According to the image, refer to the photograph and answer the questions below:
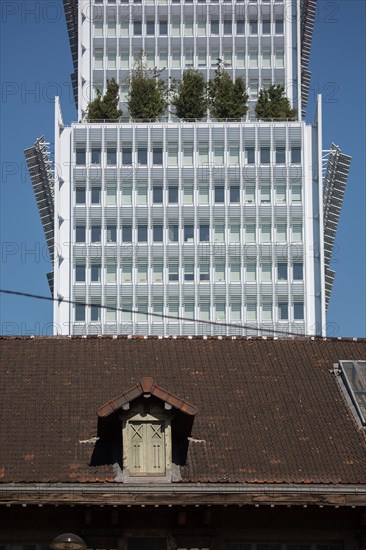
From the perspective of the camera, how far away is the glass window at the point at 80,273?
127 meters

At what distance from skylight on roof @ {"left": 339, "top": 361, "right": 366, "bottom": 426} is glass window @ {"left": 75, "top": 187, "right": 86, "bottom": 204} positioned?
95740 millimetres

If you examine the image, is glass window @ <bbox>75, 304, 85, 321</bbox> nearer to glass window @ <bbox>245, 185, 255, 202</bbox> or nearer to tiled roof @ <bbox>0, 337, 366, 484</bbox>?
glass window @ <bbox>245, 185, 255, 202</bbox>

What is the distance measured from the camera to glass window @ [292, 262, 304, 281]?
128 m

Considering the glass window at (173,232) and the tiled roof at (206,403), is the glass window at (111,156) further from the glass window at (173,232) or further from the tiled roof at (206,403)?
the tiled roof at (206,403)

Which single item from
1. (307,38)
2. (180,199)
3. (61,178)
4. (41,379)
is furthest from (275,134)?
(41,379)

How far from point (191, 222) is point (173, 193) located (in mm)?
2996

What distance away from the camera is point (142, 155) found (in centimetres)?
13012

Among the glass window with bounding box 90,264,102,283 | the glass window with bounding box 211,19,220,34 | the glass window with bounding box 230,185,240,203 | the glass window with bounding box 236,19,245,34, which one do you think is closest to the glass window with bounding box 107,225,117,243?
the glass window with bounding box 90,264,102,283

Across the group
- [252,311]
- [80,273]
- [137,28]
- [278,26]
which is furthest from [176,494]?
[278,26]

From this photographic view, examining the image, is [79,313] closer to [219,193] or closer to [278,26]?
[219,193]

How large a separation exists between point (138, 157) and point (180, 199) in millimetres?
5146

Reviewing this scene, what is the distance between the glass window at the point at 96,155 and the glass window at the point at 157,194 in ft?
17.6

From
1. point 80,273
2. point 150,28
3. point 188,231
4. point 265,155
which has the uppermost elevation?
point 150,28

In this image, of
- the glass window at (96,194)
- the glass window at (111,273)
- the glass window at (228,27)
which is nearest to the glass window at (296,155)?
the glass window at (96,194)
